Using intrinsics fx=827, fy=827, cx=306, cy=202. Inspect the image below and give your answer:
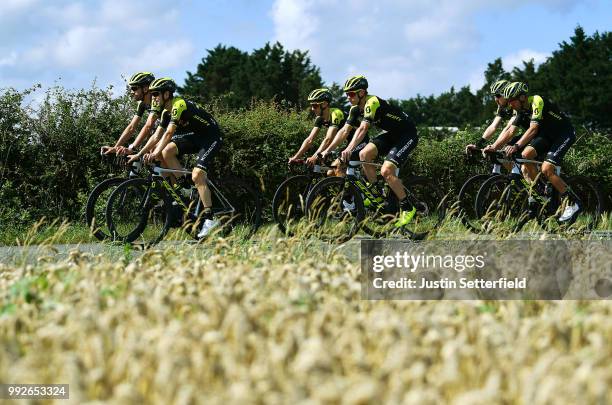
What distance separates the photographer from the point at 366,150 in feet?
34.7

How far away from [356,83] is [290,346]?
7.75 metres

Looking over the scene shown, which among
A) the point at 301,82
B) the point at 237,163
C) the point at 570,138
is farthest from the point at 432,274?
the point at 301,82

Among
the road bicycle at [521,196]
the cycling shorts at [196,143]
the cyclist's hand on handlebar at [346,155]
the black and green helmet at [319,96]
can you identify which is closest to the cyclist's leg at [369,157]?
the cyclist's hand on handlebar at [346,155]

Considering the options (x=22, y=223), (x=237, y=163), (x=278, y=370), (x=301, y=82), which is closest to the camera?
(x=278, y=370)

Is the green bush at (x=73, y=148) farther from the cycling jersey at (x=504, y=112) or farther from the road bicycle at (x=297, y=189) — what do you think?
the cycling jersey at (x=504, y=112)

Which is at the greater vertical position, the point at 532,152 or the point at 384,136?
the point at 384,136

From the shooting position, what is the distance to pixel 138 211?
30.1 ft

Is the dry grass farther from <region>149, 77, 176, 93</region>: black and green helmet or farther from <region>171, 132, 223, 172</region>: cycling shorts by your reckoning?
<region>171, 132, 223, 172</region>: cycling shorts

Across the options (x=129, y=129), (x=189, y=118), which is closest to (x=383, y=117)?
(x=189, y=118)

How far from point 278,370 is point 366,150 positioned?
7.92 meters

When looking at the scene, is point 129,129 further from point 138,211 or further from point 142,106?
point 138,211

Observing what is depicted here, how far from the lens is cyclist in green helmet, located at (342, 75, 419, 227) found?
1023cm

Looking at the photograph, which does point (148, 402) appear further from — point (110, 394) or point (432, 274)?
point (432, 274)

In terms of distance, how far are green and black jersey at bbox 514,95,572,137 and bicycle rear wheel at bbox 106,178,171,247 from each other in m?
4.90
